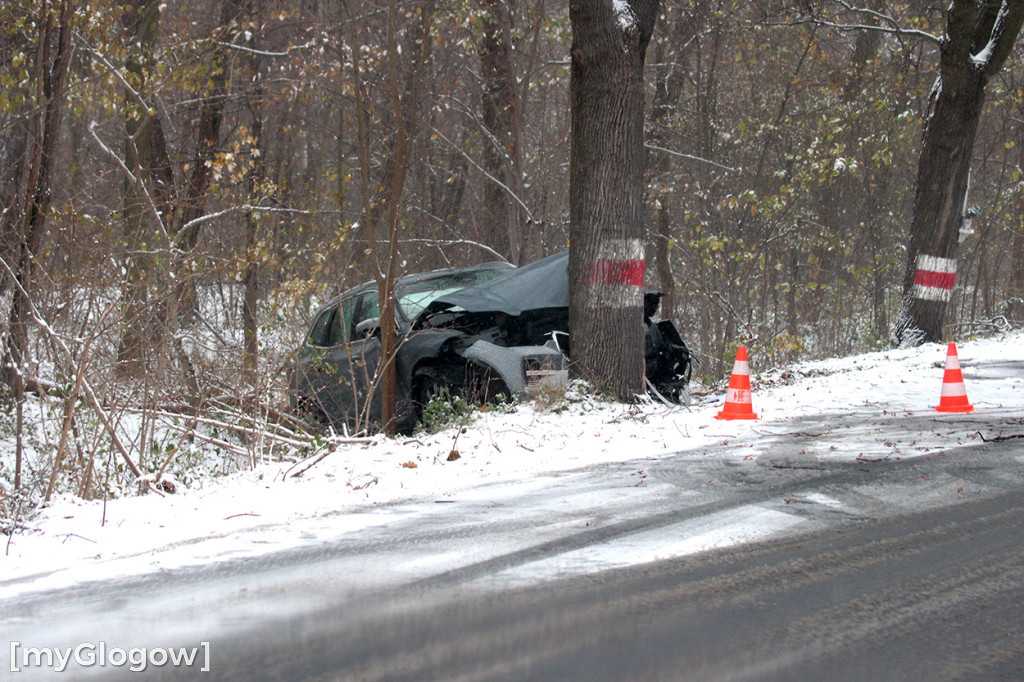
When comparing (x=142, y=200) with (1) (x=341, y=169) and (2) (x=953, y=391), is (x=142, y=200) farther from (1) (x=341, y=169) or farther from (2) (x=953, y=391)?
(2) (x=953, y=391)

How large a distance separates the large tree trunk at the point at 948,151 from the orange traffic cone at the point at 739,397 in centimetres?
616

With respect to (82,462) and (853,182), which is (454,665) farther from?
(853,182)

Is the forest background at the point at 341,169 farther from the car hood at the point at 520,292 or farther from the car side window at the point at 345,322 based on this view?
the car hood at the point at 520,292

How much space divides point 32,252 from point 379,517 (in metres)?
4.83

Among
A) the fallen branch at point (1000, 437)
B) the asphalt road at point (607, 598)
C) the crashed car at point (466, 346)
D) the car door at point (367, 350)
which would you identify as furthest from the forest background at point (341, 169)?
the fallen branch at point (1000, 437)

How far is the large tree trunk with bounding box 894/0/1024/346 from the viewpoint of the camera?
12.2m

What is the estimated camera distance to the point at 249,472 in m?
6.57

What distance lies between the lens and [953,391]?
7.63 m

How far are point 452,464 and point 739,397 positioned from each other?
2862 mm

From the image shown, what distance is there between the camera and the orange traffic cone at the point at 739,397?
774 cm

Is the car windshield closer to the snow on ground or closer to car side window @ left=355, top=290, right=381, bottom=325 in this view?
car side window @ left=355, top=290, right=381, bottom=325

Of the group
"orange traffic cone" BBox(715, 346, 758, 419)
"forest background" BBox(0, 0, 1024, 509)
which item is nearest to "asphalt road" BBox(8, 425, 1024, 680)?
"orange traffic cone" BBox(715, 346, 758, 419)

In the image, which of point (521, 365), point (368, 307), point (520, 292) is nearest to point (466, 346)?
point (521, 365)

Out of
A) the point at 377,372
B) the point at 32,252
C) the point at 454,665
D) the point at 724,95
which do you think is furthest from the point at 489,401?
the point at 724,95
